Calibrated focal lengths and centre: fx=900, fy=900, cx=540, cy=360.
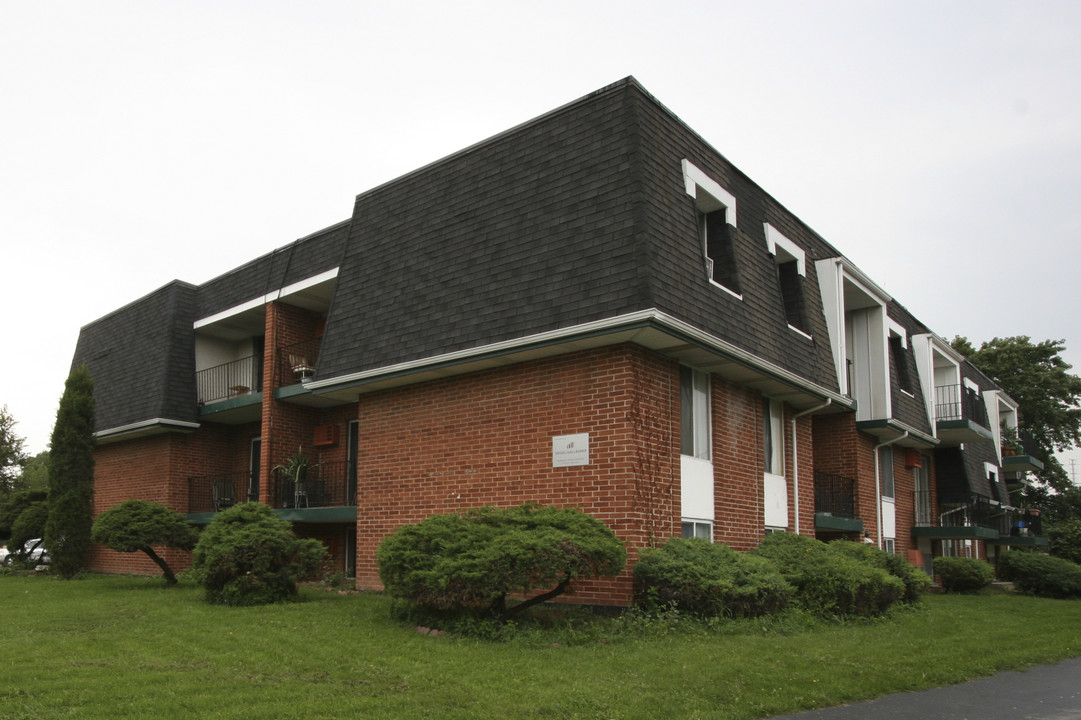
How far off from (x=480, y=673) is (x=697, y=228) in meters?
8.12

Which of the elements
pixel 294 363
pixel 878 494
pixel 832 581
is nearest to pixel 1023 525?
pixel 878 494

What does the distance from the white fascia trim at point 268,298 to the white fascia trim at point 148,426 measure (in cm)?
258

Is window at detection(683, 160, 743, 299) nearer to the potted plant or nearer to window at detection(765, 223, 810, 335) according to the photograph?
window at detection(765, 223, 810, 335)

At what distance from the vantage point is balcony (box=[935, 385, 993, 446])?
24.3m

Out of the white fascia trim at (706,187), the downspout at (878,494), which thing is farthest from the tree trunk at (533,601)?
the downspout at (878,494)

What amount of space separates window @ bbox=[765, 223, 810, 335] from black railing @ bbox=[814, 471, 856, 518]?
3993 millimetres

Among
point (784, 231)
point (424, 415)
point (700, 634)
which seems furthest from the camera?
point (784, 231)

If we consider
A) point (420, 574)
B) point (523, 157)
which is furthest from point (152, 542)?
point (523, 157)

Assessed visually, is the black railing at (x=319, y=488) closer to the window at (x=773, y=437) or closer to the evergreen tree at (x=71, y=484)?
the evergreen tree at (x=71, y=484)

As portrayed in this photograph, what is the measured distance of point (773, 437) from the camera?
17.1 metres

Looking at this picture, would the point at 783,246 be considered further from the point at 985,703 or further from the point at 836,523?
the point at 985,703

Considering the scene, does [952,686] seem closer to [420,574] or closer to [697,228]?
[420,574]

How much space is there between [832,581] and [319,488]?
36.1 feet

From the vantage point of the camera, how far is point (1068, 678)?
10.0 metres
